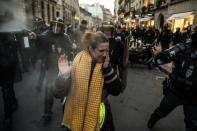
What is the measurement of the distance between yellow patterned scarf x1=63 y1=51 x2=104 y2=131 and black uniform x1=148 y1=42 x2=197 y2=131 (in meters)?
1.32

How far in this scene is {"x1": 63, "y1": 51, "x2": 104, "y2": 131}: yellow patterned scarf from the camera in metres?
2.15

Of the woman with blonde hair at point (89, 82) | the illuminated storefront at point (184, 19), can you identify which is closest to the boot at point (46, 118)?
the woman with blonde hair at point (89, 82)

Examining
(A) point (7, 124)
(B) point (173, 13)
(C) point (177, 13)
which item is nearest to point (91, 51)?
(A) point (7, 124)

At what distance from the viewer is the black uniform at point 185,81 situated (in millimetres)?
2975

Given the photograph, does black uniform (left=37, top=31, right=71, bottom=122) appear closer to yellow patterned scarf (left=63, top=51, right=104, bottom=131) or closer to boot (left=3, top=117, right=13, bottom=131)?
boot (left=3, top=117, right=13, bottom=131)

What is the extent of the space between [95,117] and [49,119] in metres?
2.54

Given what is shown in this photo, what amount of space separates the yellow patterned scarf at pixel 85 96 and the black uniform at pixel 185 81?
4.34ft

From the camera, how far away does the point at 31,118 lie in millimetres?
4621

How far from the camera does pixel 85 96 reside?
2.16m

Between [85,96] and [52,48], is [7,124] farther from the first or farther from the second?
[85,96]

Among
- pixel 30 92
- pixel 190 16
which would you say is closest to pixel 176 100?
pixel 30 92

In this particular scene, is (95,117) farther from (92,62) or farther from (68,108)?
(92,62)

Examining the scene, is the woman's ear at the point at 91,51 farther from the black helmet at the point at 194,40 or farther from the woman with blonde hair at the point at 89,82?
the black helmet at the point at 194,40

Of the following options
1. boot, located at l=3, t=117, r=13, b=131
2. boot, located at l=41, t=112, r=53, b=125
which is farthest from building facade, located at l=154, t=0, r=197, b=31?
boot, located at l=3, t=117, r=13, b=131
